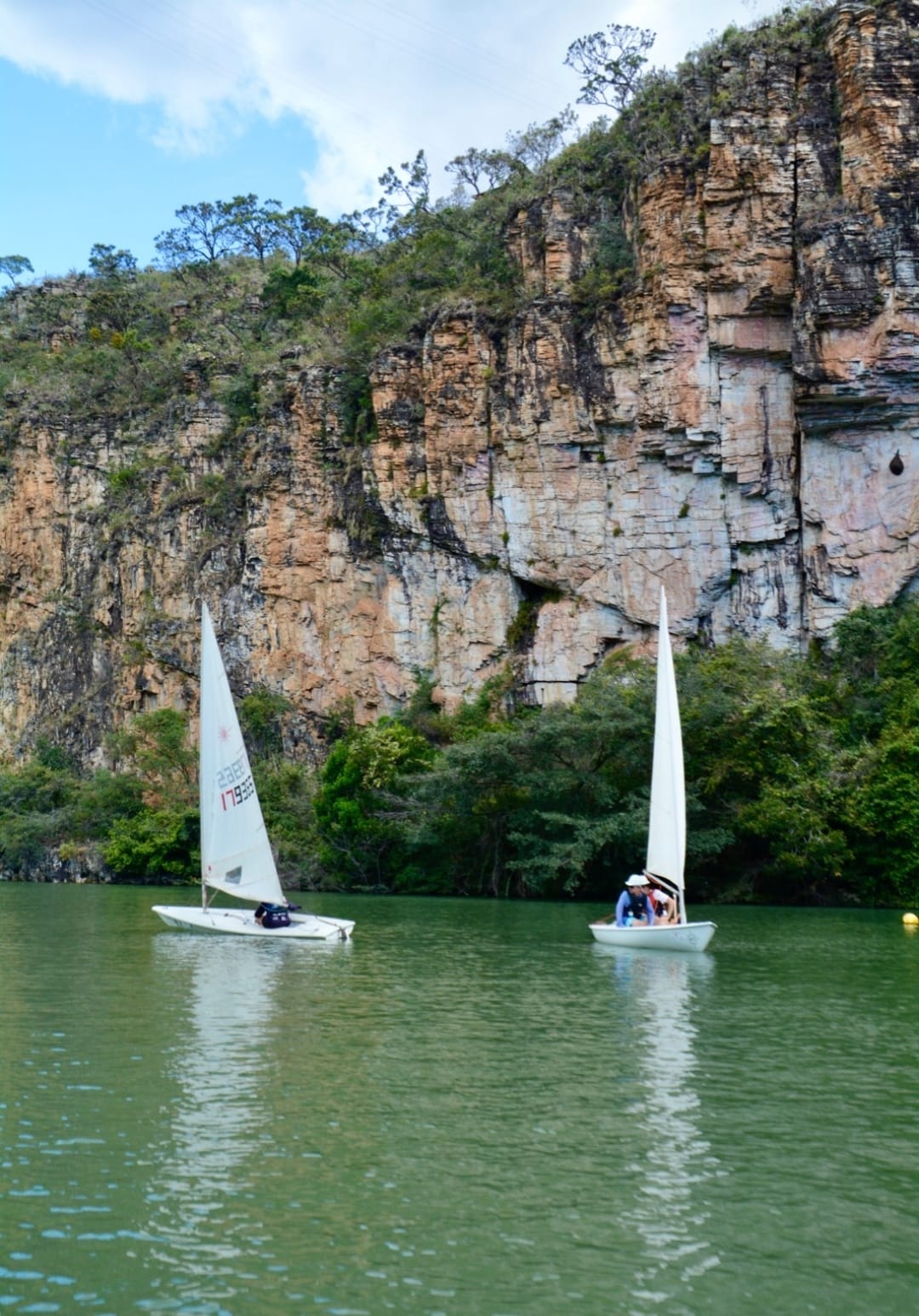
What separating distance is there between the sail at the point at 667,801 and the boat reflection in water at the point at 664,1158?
282 inches

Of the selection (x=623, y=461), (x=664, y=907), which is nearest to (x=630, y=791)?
(x=664, y=907)

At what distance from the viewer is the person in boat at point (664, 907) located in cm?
2417

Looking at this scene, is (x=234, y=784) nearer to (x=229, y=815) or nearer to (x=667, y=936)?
(x=229, y=815)

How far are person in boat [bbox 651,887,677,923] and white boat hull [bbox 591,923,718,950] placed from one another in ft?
1.39

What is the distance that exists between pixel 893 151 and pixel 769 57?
597 centimetres

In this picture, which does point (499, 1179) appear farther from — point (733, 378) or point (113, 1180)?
point (733, 378)

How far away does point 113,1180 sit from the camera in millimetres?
9398

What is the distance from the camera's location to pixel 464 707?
155 feet

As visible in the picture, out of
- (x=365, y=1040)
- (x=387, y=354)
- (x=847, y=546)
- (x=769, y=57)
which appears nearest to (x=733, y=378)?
(x=847, y=546)

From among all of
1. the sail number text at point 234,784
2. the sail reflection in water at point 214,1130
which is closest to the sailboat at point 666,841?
the sail reflection in water at point 214,1130

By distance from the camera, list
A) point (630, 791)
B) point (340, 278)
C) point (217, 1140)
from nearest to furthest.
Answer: point (217, 1140)
point (630, 791)
point (340, 278)

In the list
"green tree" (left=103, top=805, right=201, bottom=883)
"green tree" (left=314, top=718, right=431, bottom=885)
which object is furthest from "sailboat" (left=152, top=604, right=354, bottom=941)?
"green tree" (left=103, top=805, right=201, bottom=883)

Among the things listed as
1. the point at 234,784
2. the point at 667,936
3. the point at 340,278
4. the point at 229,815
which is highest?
the point at 340,278

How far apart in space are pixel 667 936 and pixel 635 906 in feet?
4.33
